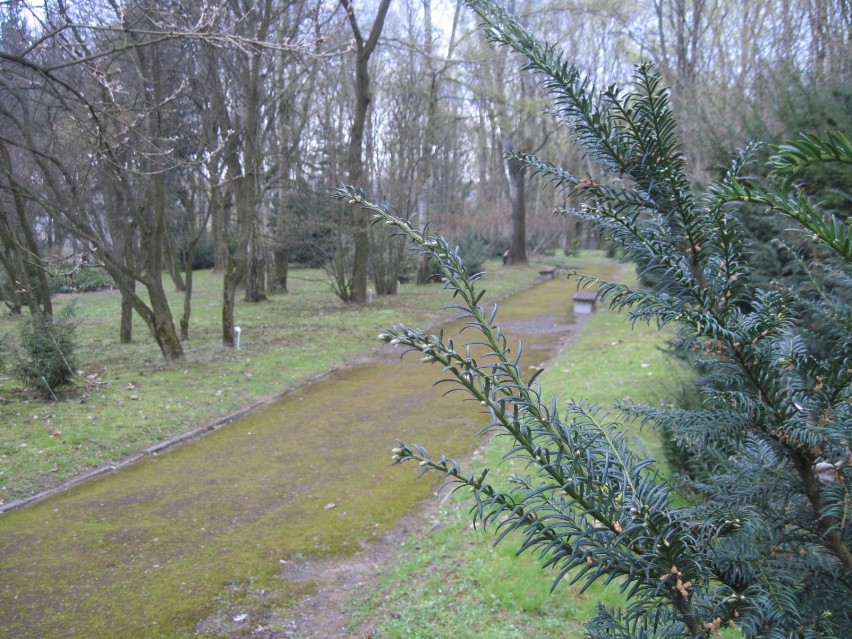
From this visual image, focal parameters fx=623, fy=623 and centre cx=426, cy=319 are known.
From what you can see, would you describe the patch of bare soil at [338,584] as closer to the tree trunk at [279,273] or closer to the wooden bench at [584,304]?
the wooden bench at [584,304]

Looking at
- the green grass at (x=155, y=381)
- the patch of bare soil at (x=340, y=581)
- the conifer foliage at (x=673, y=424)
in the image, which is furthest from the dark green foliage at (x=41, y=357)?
the conifer foliage at (x=673, y=424)

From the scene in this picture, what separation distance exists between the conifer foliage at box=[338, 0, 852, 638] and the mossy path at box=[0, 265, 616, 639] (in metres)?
4.32

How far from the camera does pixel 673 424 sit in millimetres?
1936

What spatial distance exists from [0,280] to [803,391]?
21.1 metres

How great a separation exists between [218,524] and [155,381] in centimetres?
585

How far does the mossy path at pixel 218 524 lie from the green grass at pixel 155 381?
63 centimetres

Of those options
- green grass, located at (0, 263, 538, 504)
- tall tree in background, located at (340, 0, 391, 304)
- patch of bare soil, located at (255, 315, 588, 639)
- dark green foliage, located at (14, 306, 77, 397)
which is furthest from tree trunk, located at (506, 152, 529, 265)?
patch of bare soil, located at (255, 315, 588, 639)

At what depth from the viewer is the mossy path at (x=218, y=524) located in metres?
5.20

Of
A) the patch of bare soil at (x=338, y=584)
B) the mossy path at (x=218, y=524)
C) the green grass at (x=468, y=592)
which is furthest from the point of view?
the mossy path at (x=218, y=524)

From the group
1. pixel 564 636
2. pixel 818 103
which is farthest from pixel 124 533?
pixel 818 103

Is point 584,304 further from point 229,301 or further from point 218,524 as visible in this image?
point 218,524

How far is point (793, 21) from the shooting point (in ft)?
44.4

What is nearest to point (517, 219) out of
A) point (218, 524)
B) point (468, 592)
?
point (218, 524)

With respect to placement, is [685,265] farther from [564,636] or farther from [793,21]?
[793,21]
